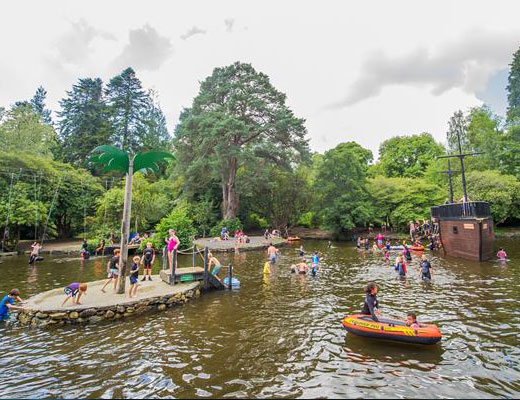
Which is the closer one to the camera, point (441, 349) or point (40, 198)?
point (441, 349)

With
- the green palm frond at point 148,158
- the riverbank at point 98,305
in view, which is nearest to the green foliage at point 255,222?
the riverbank at point 98,305

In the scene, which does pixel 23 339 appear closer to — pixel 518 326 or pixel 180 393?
pixel 180 393

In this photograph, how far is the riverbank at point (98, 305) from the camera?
30.5 ft

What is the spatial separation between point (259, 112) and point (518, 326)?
108ft

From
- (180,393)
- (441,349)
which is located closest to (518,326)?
(441,349)

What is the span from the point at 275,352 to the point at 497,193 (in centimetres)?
3955

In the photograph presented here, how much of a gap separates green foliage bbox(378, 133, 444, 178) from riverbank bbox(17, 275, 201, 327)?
5086 cm

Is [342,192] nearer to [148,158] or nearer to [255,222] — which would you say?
[255,222]

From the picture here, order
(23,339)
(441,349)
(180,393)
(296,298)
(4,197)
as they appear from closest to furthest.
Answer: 1. (180,393)
2. (441,349)
3. (23,339)
4. (296,298)
5. (4,197)

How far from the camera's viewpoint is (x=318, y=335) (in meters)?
8.37

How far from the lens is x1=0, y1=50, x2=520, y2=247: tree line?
A: 107 feet

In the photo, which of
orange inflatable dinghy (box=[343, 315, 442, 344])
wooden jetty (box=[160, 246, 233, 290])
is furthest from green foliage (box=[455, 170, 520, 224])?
wooden jetty (box=[160, 246, 233, 290])

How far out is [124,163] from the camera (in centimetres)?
1142

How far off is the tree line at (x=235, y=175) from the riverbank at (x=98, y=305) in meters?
13.4
